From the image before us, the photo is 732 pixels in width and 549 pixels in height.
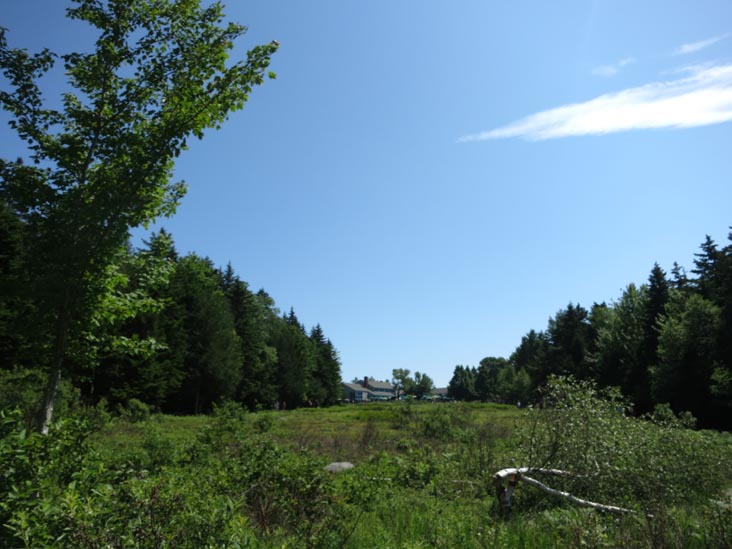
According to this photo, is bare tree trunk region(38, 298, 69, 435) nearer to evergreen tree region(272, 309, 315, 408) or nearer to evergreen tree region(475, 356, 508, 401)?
evergreen tree region(272, 309, 315, 408)

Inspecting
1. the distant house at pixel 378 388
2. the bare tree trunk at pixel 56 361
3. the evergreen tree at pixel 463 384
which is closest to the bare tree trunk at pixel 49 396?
the bare tree trunk at pixel 56 361

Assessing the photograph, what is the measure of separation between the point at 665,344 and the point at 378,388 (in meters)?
135

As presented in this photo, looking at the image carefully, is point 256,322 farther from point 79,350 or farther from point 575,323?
point 79,350

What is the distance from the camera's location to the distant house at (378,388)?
158500 mm

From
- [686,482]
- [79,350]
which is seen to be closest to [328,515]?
[79,350]

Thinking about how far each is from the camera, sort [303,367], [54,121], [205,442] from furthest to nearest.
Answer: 1. [303,367]
2. [205,442]
3. [54,121]

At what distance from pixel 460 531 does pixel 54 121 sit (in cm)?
723

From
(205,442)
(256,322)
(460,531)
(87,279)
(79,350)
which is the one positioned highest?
(256,322)

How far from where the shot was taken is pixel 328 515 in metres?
6.79

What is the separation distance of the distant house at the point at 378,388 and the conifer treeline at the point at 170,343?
8143 cm

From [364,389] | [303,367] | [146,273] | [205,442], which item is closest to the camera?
[146,273]

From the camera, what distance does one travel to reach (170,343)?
121ft

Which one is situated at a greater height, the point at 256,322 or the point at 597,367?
the point at 256,322

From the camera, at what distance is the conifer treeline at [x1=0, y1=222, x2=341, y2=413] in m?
5.01
